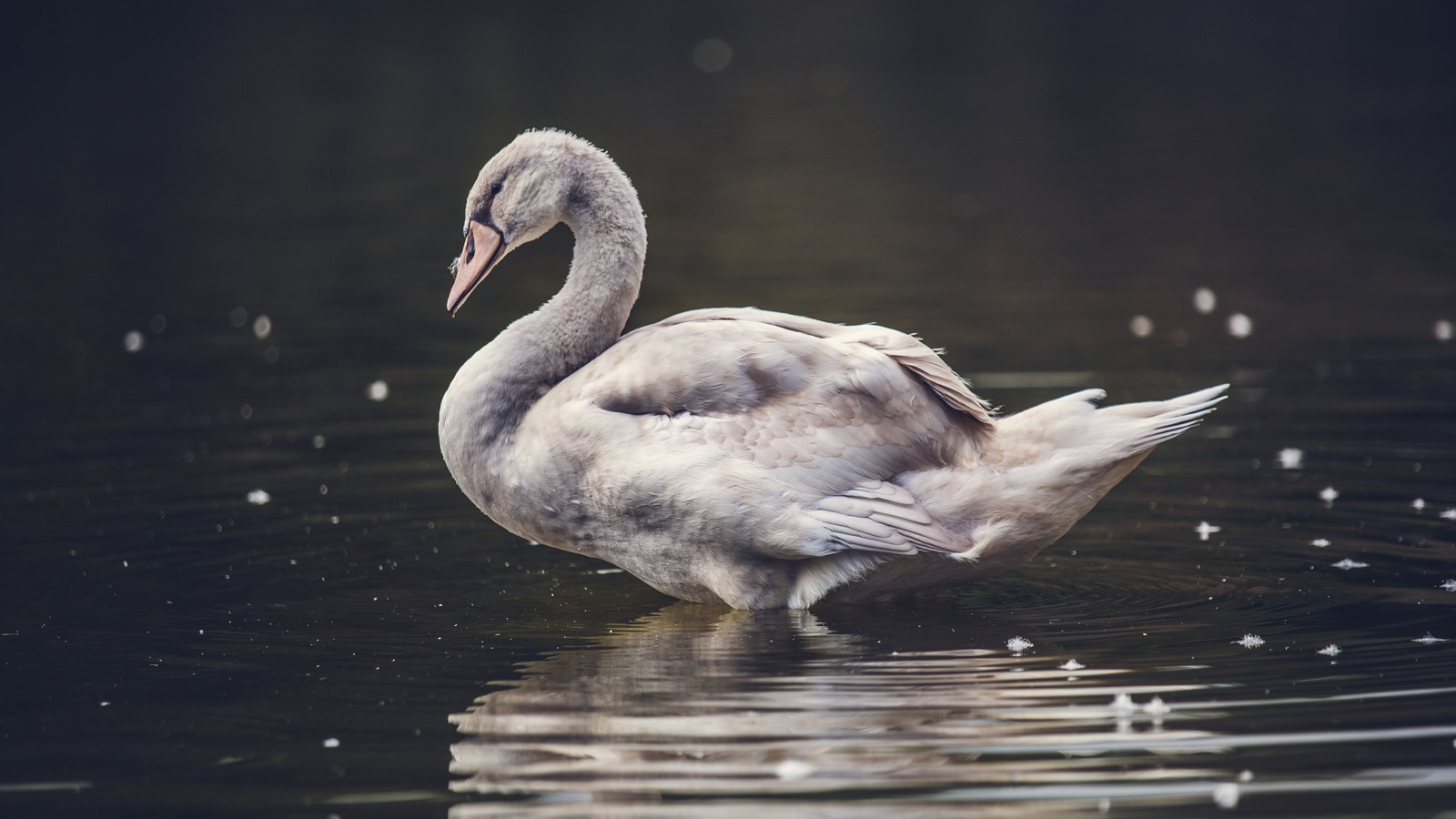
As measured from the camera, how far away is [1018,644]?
20.7 ft

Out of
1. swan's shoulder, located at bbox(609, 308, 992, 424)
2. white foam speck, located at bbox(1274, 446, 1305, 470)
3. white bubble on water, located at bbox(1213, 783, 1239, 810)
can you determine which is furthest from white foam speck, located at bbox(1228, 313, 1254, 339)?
white bubble on water, located at bbox(1213, 783, 1239, 810)

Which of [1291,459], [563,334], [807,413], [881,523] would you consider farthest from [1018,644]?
[1291,459]

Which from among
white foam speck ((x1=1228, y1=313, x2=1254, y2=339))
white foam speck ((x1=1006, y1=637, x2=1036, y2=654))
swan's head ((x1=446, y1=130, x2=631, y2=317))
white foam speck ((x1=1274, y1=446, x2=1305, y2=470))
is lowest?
white foam speck ((x1=1006, y1=637, x2=1036, y2=654))

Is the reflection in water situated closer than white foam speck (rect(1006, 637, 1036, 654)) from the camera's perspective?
Yes

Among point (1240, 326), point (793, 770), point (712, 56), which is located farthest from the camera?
point (712, 56)

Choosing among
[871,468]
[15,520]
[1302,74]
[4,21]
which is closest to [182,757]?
[871,468]

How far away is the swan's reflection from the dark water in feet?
0.07

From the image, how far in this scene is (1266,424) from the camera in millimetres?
9484

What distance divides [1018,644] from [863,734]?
1.09m

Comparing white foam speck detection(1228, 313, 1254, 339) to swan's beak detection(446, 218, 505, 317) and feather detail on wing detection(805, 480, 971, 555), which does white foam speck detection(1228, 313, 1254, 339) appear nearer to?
feather detail on wing detection(805, 480, 971, 555)

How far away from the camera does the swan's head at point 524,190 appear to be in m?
7.27

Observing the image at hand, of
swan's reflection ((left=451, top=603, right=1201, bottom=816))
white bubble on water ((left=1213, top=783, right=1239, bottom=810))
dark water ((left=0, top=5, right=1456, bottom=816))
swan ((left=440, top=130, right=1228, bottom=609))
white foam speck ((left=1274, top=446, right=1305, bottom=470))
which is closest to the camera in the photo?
white bubble on water ((left=1213, top=783, right=1239, bottom=810))

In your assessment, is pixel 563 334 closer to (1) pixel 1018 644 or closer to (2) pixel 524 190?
(2) pixel 524 190

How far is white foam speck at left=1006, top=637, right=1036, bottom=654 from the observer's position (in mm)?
6262
